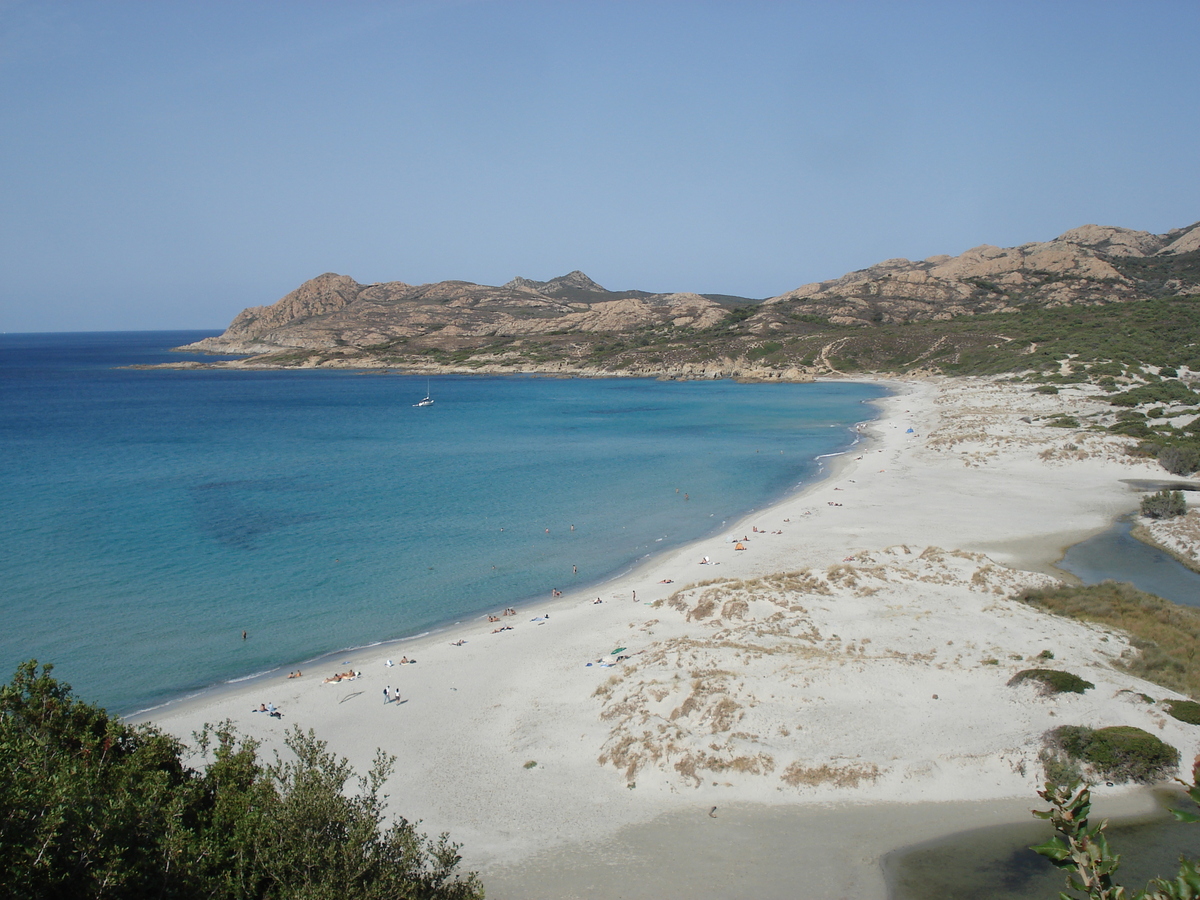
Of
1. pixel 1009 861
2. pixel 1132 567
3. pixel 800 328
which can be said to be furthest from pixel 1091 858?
pixel 800 328

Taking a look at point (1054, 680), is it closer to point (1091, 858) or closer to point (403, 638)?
point (1091, 858)

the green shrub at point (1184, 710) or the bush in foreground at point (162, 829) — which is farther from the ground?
the bush in foreground at point (162, 829)

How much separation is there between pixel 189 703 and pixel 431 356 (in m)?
141

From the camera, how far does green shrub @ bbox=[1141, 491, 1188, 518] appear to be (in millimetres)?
32875

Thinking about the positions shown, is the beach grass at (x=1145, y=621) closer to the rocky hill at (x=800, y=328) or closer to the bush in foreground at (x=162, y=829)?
the bush in foreground at (x=162, y=829)

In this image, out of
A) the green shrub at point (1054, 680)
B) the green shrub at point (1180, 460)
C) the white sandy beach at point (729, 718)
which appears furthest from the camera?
the green shrub at point (1180, 460)

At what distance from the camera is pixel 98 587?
27.8 metres

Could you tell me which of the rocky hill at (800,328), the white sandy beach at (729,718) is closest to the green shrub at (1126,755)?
the white sandy beach at (729,718)

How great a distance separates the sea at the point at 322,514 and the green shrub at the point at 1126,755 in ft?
55.5

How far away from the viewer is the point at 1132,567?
1096 inches

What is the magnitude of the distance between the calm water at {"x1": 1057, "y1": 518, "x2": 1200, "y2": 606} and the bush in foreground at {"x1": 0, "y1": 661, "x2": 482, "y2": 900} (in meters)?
25.9

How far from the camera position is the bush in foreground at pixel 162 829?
736 cm

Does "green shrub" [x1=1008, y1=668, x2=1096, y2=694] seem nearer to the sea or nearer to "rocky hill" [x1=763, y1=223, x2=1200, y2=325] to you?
the sea

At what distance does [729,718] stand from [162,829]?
1101 cm
